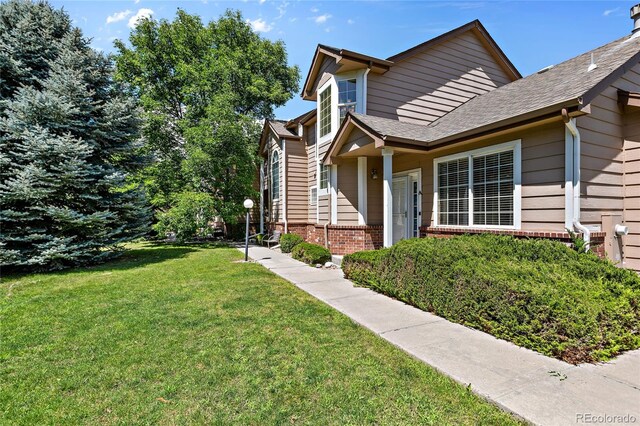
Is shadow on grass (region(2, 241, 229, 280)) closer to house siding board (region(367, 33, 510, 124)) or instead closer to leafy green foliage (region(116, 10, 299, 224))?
leafy green foliage (region(116, 10, 299, 224))

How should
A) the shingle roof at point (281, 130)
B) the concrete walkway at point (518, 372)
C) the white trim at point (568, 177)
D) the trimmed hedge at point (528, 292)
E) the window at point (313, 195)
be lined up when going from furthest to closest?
the shingle roof at point (281, 130), the window at point (313, 195), the white trim at point (568, 177), the trimmed hedge at point (528, 292), the concrete walkway at point (518, 372)

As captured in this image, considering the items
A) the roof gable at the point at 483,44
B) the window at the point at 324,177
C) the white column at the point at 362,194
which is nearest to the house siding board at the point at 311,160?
the window at the point at 324,177

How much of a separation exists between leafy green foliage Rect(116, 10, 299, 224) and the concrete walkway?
11.2m

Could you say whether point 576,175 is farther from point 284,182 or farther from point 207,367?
point 284,182

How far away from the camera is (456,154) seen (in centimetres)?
680

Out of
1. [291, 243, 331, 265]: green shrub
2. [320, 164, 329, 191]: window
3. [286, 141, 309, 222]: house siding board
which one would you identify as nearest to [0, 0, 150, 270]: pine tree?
[286, 141, 309, 222]: house siding board

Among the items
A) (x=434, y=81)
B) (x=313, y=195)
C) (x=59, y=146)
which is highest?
(x=434, y=81)

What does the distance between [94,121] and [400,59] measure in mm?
9424

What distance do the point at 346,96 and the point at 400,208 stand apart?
3.88 m

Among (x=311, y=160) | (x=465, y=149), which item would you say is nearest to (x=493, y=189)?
(x=465, y=149)

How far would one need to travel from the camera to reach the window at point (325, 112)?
9883 millimetres

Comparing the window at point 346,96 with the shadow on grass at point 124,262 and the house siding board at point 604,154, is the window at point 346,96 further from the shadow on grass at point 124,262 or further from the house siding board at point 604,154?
the shadow on grass at point 124,262

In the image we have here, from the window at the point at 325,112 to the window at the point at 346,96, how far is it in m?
0.61

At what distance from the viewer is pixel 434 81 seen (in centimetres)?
995
